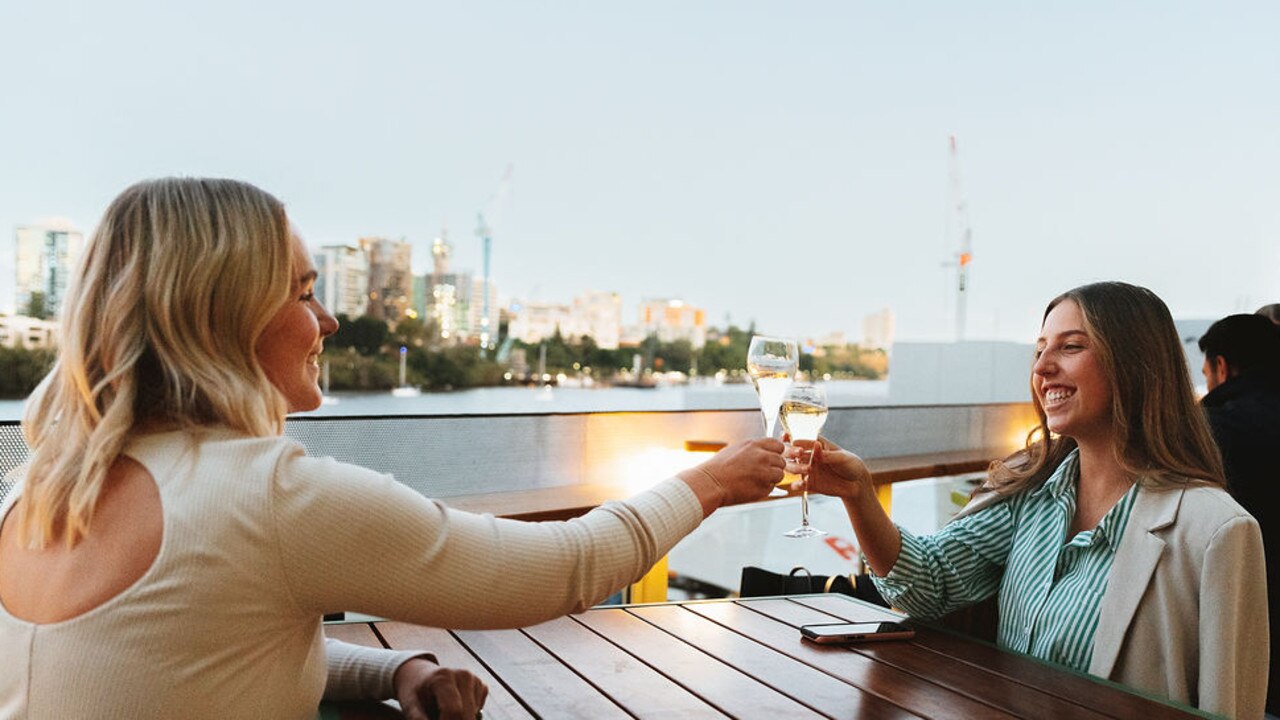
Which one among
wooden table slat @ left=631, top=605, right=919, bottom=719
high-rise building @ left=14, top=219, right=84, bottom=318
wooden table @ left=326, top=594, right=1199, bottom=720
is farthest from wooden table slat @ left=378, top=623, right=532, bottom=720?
high-rise building @ left=14, top=219, right=84, bottom=318

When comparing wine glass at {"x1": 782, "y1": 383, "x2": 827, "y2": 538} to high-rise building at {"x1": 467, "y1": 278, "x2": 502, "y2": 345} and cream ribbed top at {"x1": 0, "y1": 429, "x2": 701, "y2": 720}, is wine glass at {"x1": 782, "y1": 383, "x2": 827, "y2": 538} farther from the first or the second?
high-rise building at {"x1": 467, "y1": 278, "x2": 502, "y2": 345}

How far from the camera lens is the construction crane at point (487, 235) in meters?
4.40

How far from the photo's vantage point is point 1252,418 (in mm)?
2818

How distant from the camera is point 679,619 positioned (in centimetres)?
181

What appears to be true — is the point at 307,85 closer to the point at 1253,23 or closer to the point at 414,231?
the point at 414,231

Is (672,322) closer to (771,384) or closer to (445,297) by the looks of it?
(445,297)

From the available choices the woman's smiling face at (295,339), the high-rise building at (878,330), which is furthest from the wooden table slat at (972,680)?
the high-rise building at (878,330)

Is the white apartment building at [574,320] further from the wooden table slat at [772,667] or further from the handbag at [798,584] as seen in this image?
the wooden table slat at [772,667]

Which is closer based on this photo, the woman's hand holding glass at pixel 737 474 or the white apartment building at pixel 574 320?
the woman's hand holding glass at pixel 737 474

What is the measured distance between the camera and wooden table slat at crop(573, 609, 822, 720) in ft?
4.33

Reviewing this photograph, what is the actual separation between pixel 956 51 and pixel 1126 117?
140 centimetres

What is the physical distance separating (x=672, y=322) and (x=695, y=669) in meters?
3.77

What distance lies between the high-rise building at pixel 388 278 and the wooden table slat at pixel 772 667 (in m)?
2.38

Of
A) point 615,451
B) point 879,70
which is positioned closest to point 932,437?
point 615,451
